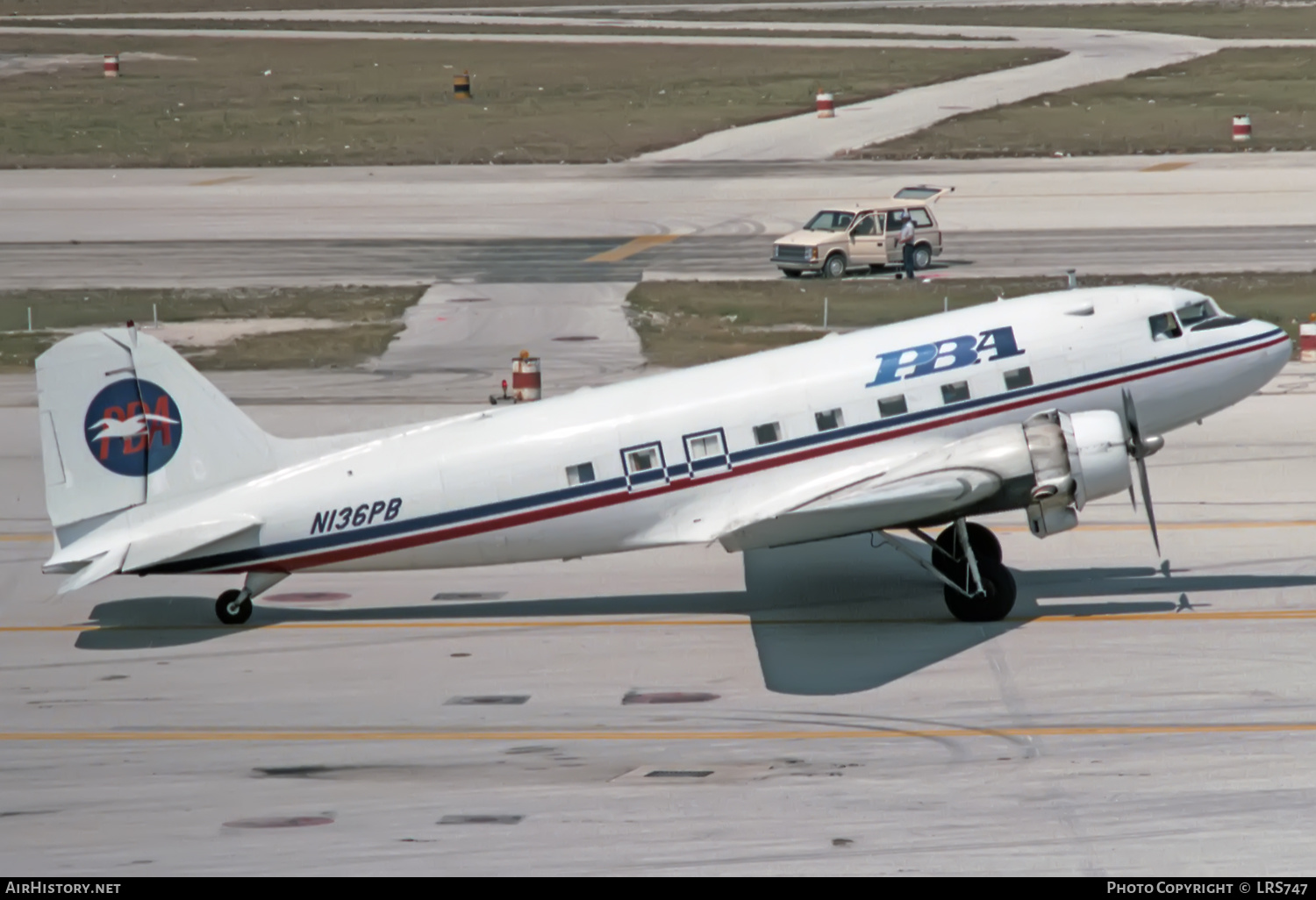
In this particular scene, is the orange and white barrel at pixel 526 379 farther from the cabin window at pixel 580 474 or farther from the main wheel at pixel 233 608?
the main wheel at pixel 233 608

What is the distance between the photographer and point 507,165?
3115 inches

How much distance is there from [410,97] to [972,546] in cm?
7960

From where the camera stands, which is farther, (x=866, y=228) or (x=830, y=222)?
(x=830, y=222)

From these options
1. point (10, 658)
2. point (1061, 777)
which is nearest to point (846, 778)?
point (1061, 777)

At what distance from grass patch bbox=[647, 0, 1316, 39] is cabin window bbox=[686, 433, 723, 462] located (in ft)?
368

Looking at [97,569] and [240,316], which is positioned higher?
[240,316]

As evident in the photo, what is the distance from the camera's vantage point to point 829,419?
83.8 ft

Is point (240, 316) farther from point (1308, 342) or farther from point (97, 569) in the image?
point (1308, 342)

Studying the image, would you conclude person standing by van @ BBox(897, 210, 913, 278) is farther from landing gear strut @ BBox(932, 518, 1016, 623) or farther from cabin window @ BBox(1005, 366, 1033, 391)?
landing gear strut @ BBox(932, 518, 1016, 623)

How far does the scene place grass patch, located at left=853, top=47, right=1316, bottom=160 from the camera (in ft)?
258

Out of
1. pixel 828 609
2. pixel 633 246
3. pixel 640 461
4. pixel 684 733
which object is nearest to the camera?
pixel 684 733

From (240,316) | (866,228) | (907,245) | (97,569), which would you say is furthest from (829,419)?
(866,228)

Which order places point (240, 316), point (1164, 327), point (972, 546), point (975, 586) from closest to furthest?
point (975, 586)
point (972, 546)
point (1164, 327)
point (240, 316)

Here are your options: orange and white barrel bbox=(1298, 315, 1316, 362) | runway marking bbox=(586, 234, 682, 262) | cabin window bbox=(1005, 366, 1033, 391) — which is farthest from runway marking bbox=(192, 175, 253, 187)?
cabin window bbox=(1005, 366, 1033, 391)
